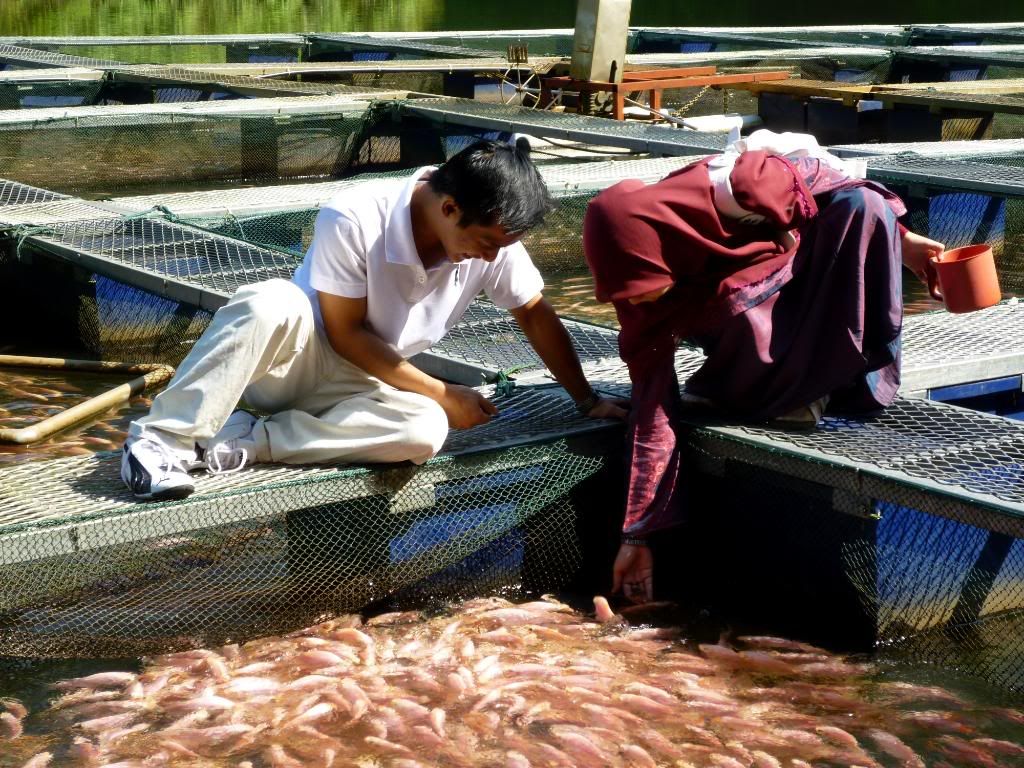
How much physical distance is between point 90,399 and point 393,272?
2520mm

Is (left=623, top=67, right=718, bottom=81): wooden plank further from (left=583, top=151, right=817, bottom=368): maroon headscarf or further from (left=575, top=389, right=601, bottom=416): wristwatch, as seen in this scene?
(left=583, top=151, right=817, bottom=368): maroon headscarf

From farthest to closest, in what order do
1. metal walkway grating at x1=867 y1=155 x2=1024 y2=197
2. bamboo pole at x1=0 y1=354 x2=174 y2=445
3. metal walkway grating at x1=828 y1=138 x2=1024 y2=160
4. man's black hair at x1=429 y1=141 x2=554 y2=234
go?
metal walkway grating at x1=828 y1=138 x2=1024 y2=160 → metal walkway grating at x1=867 y1=155 x2=1024 y2=197 → bamboo pole at x1=0 y1=354 x2=174 y2=445 → man's black hair at x1=429 y1=141 x2=554 y2=234

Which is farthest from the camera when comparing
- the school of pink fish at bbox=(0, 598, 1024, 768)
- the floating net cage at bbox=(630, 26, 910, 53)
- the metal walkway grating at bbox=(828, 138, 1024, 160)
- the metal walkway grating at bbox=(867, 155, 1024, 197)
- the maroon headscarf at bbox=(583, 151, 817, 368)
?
the floating net cage at bbox=(630, 26, 910, 53)

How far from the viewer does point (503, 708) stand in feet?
11.5

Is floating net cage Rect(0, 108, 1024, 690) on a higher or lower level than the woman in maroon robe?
lower

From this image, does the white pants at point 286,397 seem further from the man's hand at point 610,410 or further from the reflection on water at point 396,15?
the reflection on water at point 396,15

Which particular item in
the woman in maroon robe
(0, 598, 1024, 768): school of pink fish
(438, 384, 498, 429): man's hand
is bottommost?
(0, 598, 1024, 768): school of pink fish

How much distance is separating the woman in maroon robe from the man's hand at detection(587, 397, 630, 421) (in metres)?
0.17

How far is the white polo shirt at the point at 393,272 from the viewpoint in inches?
141

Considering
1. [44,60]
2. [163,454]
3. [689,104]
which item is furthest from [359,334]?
[44,60]

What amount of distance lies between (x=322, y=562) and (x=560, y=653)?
0.75m

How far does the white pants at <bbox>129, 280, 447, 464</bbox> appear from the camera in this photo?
362 centimetres

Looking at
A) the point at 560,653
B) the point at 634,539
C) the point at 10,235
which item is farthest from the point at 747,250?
the point at 10,235

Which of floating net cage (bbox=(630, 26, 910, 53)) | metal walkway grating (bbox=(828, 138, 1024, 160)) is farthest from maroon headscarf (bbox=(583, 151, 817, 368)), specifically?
floating net cage (bbox=(630, 26, 910, 53))
